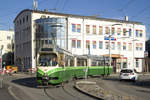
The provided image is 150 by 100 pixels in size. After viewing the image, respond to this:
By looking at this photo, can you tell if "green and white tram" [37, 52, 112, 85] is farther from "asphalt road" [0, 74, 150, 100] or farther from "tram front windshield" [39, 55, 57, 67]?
"asphalt road" [0, 74, 150, 100]

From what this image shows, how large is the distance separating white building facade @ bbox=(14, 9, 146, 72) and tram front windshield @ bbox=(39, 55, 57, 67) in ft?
78.2

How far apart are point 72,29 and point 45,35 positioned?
5.28 m

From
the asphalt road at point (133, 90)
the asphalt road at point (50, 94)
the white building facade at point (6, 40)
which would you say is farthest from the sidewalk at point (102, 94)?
the white building facade at point (6, 40)

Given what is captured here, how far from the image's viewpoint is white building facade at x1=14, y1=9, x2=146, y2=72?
45156 millimetres

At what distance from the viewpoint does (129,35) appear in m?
51.6

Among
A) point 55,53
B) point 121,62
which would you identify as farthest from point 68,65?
point 121,62

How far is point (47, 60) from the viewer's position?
17.3 meters

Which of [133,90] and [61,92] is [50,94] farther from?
[133,90]

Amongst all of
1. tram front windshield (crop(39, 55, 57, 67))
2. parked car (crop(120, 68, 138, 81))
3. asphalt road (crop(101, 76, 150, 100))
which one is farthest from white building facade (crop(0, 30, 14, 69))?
tram front windshield (crop(39, 55, 57, 67))

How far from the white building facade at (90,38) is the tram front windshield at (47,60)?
939 inches

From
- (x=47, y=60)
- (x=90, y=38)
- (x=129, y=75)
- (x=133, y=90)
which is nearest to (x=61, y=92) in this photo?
(x=47, y=60)

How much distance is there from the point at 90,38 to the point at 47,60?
30081mm

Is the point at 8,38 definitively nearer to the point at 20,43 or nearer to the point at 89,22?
the point at 20,43

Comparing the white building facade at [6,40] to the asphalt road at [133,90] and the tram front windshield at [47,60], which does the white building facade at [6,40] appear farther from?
the tram front windshield at [47,60]
